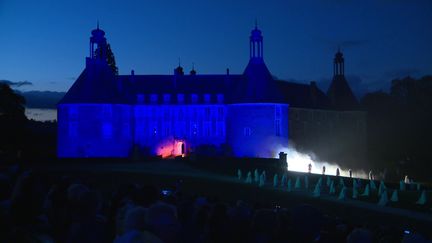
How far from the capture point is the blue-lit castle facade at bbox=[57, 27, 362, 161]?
5009 cm

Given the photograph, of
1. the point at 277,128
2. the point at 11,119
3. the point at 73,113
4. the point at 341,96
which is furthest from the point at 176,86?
the point at 341,96

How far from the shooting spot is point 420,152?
69.8 metres

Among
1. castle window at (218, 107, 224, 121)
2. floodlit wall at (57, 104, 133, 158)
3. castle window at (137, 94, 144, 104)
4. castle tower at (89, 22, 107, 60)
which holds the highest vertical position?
castle tower at (89, 22, 107, 60)

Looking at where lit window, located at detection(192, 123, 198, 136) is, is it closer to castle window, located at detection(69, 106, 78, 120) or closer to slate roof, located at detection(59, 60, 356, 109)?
slate roof, located at detection(59, 60, 356, 109)

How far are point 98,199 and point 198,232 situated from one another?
1953 millimetres

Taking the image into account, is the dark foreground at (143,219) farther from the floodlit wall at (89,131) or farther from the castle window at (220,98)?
the castle window at (220,98)

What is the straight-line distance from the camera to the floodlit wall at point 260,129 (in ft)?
165

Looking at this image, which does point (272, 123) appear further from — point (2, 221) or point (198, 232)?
point (2, 221)

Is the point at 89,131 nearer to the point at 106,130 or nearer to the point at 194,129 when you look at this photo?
the point at 106,130

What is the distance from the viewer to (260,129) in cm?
5003

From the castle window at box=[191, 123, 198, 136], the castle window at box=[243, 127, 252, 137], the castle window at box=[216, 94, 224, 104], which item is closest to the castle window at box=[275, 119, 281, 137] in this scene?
the castle window at box=[243, 127, 252, 137]

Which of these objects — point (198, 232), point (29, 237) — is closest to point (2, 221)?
point (29, 237)

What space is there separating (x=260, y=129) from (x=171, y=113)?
895 centimetres

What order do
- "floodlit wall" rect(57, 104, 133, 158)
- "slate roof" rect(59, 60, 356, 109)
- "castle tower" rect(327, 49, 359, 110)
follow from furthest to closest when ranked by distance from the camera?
"castle tower" rect(327, 49, 359, 110) < "slate roof" rect(59, 60, 356, 109) < "floodlit wall" rect(57, 104, 133, 158)
